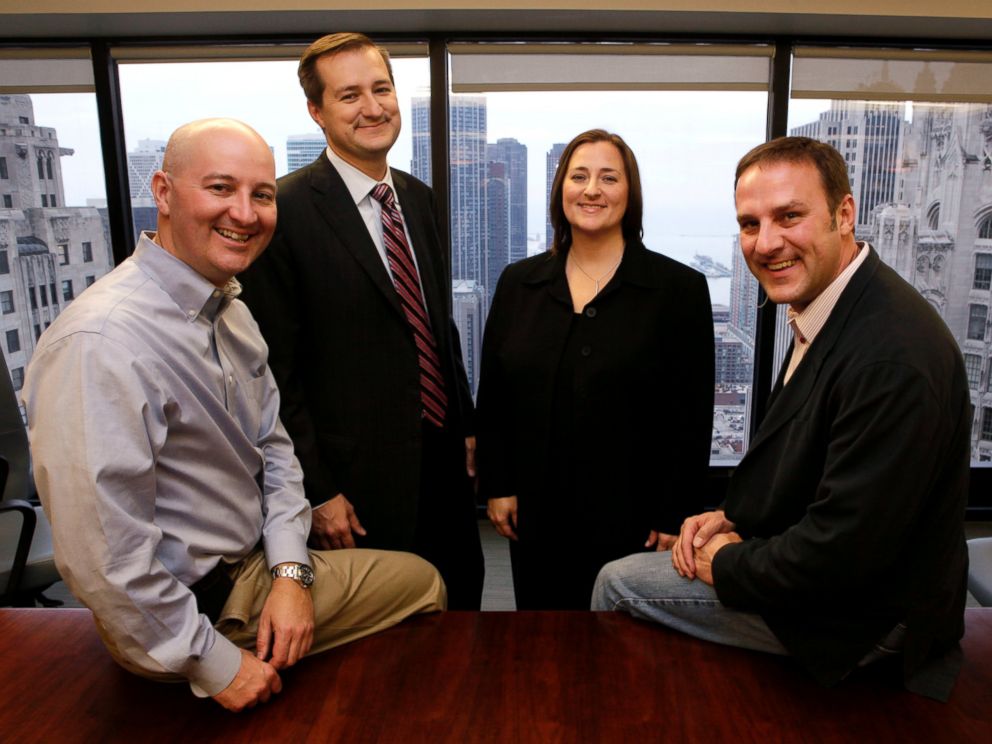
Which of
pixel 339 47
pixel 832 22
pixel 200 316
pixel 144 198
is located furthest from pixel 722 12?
pixel 144 198

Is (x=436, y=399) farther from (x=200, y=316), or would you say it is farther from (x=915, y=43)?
(x=915, y=43)

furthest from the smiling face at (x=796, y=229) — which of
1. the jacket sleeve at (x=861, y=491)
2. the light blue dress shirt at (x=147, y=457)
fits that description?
the light blue dress shirt at (x=147, y=457)

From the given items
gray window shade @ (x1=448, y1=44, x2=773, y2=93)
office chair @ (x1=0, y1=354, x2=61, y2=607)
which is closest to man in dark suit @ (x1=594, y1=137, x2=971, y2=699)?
office chair @ (x1=0, y1=354, x2=61, y2=607)

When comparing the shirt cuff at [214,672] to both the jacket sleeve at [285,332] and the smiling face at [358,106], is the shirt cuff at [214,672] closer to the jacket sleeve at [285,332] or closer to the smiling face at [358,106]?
the jacket sleeve at [285,332]

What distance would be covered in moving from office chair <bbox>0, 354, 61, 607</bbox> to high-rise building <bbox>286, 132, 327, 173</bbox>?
61.1 inches

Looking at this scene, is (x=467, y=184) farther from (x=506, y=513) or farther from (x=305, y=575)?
(x=305, y=575)

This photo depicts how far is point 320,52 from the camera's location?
1.77 metres

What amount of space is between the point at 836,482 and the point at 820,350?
237 millimetres

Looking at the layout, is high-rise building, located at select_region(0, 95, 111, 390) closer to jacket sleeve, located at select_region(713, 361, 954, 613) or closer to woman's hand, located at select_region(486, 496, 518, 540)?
woman's hand, located at select_region(486, 496, 518, 540)

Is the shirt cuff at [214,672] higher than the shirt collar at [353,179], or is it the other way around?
the shirt collar at [353,179]

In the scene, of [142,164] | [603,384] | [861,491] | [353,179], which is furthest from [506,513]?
[142,164]

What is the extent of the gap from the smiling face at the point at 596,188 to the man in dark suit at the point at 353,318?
427 millimetres

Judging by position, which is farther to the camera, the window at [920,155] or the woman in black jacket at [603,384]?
the window at [920,155]

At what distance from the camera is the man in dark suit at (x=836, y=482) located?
112 centimetres
